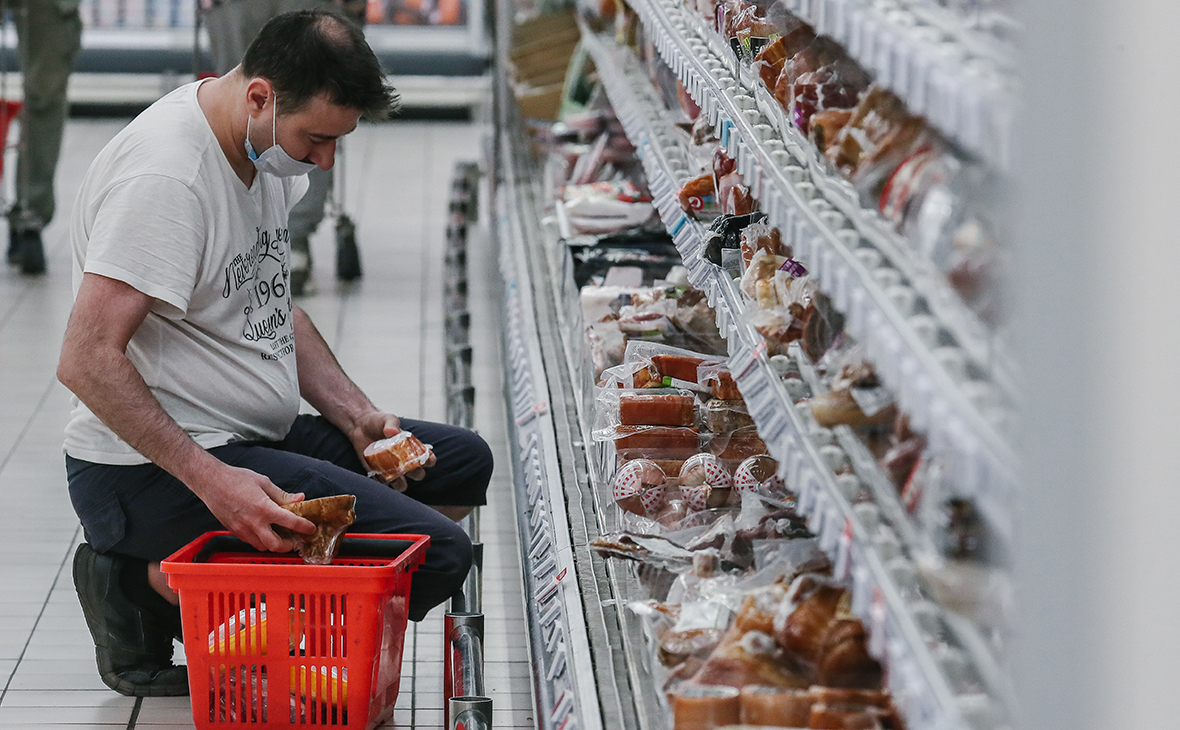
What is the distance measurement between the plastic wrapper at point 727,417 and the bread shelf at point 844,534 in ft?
0.91

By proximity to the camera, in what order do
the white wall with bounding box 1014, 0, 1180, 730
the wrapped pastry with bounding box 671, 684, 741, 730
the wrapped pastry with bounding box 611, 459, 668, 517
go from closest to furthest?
the white wall with bounding box 1014, 0, 1180, 730 < the wrapped pastry with bounding box 671, 684, 741, 730 < the wrapped pastry with bounding box 611, 459, 668, 517

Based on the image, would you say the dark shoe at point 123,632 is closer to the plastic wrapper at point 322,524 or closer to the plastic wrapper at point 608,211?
the plastic wrapper at point 322,524

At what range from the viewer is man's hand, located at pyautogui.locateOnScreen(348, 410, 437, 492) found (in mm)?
2924

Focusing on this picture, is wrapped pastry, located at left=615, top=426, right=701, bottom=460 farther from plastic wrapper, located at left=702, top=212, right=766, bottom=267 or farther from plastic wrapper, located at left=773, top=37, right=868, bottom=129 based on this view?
plastic wrapper, located at left=773, top=37, right=868, bottom=129

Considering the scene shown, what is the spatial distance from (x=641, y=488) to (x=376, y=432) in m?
0.76

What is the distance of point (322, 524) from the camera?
2.44 metres

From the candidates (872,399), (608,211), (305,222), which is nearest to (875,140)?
(872,399)

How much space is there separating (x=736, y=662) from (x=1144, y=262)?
87 cm

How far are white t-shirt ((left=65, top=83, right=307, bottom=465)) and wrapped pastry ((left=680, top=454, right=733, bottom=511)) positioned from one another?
841 millimetres

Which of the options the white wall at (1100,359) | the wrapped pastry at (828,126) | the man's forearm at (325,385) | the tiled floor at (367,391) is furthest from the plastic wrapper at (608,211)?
the white wall at (1100,359)

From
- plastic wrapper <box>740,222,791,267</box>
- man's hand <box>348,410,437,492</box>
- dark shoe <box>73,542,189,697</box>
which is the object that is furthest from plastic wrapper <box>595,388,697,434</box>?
dark shoe <box>73,542,189,697</box>

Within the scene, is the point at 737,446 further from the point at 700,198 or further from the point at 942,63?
the point at 942,63

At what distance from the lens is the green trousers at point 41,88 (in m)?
6.28

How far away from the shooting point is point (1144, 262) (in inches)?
39.6
